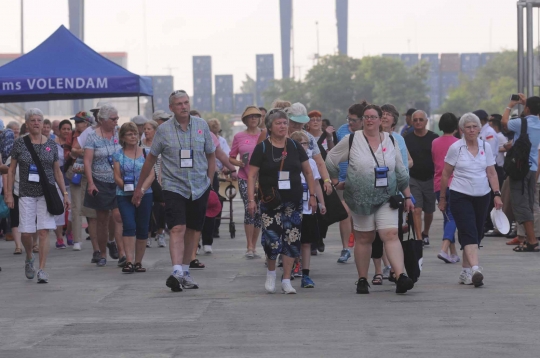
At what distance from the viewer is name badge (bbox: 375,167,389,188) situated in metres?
9.77

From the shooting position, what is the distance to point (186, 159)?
10.3 metres

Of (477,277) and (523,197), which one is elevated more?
(523,197)

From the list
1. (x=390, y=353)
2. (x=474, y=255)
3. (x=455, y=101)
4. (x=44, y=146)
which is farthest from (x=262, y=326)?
(x=455, y=101)

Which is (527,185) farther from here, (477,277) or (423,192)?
(477,277)

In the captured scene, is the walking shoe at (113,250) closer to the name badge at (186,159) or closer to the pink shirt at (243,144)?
the pink shirt at (243,144)

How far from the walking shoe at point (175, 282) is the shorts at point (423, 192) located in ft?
15.1

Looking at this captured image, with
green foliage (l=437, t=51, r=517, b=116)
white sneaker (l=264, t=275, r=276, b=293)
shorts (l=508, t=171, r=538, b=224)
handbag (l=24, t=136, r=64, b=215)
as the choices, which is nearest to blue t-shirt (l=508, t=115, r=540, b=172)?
shorts (l=508, t=171, r=538, b=224)

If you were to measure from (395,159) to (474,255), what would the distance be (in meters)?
1.30

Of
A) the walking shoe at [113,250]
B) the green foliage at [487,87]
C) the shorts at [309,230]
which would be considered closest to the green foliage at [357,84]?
the green foliage at [487,87]

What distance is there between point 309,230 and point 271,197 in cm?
86

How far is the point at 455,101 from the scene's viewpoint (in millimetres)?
159750

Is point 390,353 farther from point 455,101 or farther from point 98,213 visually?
point 455,101

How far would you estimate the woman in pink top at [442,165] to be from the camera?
1220cm

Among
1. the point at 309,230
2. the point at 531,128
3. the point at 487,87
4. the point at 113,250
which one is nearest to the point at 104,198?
the point at 113,250
